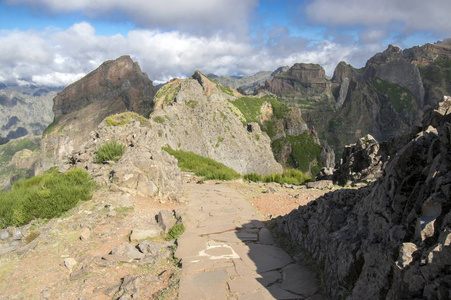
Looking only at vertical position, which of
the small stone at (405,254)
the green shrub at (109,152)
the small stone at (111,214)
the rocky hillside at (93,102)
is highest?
the rocky hillside at (93,102)

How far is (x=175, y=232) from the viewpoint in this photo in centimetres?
630

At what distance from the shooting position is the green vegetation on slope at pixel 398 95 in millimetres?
145250

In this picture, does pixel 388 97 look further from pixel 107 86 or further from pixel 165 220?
pixel 165 220

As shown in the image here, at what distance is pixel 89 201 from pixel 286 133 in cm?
8929

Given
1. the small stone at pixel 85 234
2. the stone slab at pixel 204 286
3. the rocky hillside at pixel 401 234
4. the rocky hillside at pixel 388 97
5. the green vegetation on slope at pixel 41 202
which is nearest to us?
the rocky hillside at pixel 401 234

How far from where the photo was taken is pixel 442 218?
9.36ft

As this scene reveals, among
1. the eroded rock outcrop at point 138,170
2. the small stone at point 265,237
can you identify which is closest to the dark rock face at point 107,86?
the eroded rock outcrop at point 138,170

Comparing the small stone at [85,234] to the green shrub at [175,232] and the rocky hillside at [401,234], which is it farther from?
the rocky hillside at [401,234]

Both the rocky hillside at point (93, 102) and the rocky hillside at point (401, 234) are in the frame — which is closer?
the rocky hillside at point (401, 234)

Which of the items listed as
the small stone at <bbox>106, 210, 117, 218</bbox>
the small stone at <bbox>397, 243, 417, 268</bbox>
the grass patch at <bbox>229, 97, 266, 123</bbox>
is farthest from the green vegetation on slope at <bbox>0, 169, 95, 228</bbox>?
the grass patch at <bbox>229, 97, 266, 123</bbox>

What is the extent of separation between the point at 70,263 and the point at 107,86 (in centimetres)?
13771

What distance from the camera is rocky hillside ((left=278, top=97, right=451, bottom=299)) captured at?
2547mm

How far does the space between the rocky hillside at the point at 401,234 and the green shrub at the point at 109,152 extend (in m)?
7.82

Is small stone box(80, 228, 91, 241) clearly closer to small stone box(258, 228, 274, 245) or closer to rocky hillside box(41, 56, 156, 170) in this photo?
small stone box(258, 228, 274, 245)
